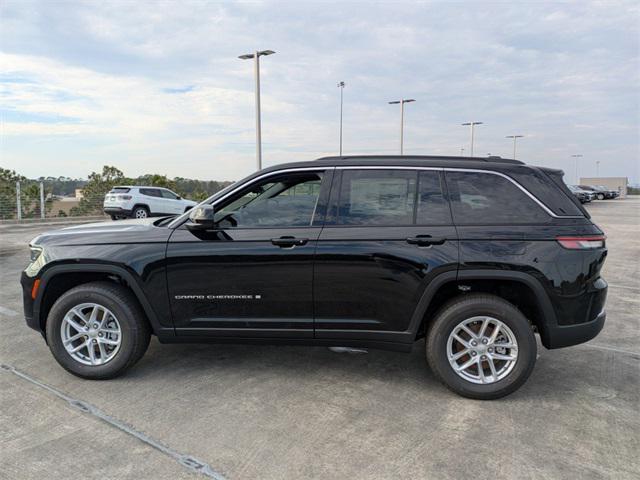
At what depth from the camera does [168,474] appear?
2.68 m

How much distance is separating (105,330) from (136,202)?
17159 mm

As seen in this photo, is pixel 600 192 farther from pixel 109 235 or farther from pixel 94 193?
pixel 109 235

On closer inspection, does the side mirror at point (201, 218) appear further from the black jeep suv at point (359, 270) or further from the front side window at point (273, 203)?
the front side window at point (273, 203)

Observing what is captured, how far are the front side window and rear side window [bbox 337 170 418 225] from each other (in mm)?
255

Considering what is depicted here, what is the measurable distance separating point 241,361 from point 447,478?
2176mm

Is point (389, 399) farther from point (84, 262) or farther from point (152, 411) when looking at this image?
point (84, 262)

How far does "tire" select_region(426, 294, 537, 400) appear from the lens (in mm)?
3533

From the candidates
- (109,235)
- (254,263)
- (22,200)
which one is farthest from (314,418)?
(22,200)

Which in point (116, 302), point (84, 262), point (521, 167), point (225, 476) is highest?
point (521, 167)

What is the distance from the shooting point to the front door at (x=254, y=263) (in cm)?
368

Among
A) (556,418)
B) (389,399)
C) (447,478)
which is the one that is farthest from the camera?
(389,399)

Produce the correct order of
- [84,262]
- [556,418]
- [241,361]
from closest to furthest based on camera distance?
[556,418] < [84,262] < [241,361]

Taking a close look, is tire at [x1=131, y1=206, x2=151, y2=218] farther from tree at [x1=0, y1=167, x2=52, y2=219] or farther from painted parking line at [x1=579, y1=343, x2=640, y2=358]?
painted parking line at [x1=579, y1=343, x2=640, y2=358]

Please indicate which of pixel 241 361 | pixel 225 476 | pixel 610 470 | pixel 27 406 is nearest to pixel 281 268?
pixel 241 361
